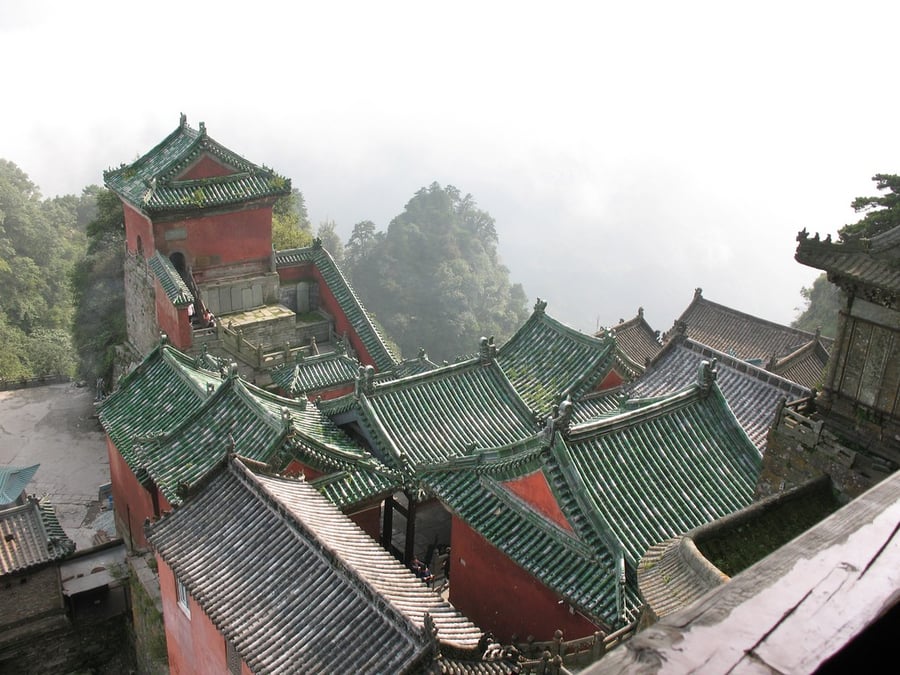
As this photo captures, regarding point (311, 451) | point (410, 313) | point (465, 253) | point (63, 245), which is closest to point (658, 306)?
point (465, 253)

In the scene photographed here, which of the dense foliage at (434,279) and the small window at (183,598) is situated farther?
the dense foliage at (434,279)

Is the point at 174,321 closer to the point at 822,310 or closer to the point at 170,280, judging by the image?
the point at 170,280

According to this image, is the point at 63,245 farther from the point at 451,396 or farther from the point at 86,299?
the point at 451,396

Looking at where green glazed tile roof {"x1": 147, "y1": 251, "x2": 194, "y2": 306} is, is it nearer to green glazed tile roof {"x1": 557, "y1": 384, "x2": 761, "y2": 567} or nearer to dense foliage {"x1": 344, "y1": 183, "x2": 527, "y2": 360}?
green glazed tile roof {"x1": 557, "y1": 384, "x2": 761, "y2": 567}

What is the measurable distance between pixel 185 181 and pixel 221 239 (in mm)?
1758

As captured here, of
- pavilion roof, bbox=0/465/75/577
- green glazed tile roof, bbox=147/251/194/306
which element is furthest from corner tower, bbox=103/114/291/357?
pavilion roof, bbox=0/465/75/577

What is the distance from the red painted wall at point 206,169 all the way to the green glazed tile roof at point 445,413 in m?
9.70

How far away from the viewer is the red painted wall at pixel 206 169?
21234 mm

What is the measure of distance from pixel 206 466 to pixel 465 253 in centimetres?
4888

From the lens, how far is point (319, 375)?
819 inches

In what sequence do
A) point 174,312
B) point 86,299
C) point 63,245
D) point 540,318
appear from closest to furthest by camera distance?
point 540,318
point 174,312
point 86,299
point 63,245

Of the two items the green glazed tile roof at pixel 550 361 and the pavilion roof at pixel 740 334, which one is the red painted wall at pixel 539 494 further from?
the pavilion roof at pixel 740 334

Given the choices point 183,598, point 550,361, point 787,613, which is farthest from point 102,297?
point 787,613

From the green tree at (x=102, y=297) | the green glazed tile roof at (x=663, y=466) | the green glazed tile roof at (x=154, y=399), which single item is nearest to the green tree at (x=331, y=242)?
the green tree at (x=102, y=297)
